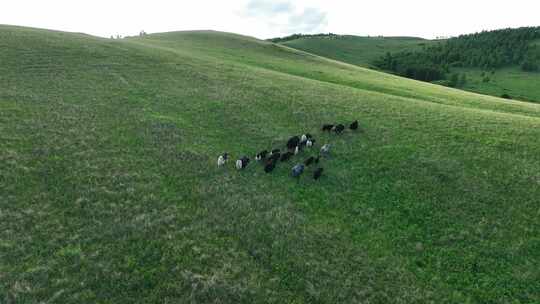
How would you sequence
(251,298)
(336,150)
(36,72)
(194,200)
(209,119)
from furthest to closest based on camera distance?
(36,72) → (209,119) → (336,150) → (194,200) → (251,298)

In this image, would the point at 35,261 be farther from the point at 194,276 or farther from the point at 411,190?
the point at 411,190

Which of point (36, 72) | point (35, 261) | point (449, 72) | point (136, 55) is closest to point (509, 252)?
point (35, 261)

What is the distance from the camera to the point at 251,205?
16.9 meters

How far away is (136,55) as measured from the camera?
4850 centimetres

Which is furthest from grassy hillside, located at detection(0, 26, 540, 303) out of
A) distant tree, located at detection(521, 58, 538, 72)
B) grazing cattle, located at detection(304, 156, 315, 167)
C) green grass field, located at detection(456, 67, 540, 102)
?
distant tree, located at detection(521, 58, 538, 72)

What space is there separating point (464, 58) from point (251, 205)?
186836 millimetres

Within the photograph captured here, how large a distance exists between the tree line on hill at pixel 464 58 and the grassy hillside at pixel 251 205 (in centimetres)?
11173

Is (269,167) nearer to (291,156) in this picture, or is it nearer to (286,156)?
(286,156)

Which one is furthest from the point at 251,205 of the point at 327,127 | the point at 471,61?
the point at 471,61

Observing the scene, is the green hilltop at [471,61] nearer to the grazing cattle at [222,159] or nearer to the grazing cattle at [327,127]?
the grazing cattle at [327,127]

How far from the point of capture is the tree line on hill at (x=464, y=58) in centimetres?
13738

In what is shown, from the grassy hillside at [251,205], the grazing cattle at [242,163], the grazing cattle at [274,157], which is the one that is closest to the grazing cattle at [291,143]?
the grassy hillside at [251,205]

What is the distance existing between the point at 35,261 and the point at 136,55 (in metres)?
41.6

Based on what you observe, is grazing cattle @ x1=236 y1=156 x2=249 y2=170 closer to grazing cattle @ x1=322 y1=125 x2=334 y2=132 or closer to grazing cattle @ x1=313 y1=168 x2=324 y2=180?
grazing cattle @ x1=313 y1=168 x2=324 y2=180
